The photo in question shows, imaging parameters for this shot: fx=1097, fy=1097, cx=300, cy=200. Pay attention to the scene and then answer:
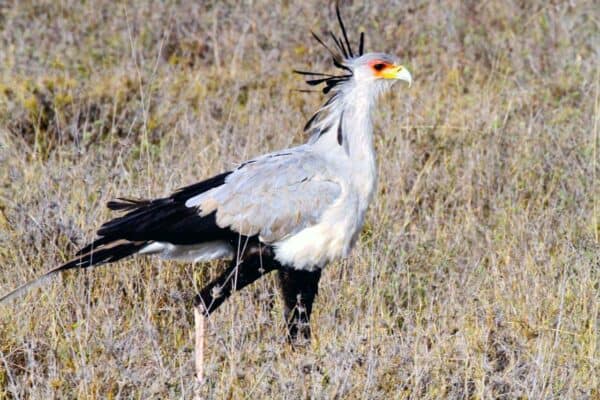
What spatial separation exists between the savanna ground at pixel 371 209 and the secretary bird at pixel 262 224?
190mm

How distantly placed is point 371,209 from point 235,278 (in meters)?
1.44

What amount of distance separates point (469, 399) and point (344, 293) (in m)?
0.97

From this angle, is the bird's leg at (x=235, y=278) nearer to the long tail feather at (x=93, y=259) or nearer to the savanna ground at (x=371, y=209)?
the savanna ground at (x=371, y=209)

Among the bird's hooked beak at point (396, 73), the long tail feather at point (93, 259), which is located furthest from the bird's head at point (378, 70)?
the long tail feather at point (93, 259)

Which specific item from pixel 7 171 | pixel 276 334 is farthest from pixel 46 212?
pixel 276 334

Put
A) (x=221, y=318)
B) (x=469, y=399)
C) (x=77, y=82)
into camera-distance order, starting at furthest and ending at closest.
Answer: (x=77, y=82)
(x=221, y=318)
(x=469, y=399)

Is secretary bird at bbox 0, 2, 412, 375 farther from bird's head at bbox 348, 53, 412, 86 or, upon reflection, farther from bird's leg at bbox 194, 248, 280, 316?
bird's head at bbox 348, 53, 412, 86

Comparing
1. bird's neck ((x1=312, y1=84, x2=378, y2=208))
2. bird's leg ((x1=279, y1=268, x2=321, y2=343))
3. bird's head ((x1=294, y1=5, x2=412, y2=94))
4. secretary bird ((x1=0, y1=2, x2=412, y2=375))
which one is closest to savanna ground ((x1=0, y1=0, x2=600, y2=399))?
bird's leg ((x1=279, y1=268, x2=321, y2=343))

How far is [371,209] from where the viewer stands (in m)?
5.41

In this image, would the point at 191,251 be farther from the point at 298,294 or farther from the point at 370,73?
the point at 370,73

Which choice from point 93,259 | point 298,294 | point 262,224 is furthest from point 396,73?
point 93,259

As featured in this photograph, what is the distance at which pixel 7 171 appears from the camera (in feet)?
17.7

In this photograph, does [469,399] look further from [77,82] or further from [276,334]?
[77,82]

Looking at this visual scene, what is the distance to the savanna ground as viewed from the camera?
3.81 m
